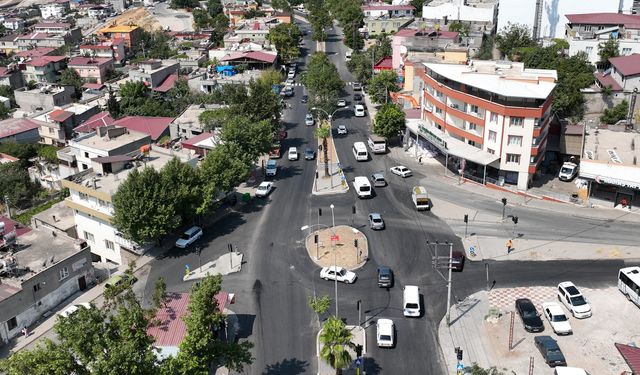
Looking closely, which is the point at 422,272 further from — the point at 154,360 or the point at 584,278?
the point at 154,360

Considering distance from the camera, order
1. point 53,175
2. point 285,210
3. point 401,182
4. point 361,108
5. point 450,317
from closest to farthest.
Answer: point 450,317, point 285,210, point 401,182, point 53,175, point 361,108

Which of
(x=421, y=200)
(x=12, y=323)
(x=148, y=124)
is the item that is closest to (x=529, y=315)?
(x=421, y=200)

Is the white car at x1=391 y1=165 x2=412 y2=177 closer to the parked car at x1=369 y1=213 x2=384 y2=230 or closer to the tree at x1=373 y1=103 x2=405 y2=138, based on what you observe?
the tree at x1=373 y1=103 x2=405 y2=138

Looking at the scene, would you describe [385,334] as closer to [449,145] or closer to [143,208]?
[143,208]

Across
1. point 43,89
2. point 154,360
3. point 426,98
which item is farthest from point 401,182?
point 43,89

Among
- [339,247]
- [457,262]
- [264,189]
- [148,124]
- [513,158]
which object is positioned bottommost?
[339,247]

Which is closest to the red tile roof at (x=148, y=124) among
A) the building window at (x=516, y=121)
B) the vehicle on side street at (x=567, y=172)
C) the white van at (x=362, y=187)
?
the white van at (x=362, y=187)

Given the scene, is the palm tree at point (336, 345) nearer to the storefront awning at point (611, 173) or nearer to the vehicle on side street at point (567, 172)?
the storefront awning at point (611, 173)
